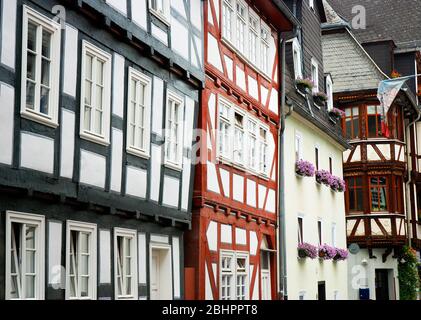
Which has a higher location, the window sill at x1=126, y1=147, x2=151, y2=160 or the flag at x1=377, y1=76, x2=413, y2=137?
the flag at x1=377, y1=76, x2=413, y2=137

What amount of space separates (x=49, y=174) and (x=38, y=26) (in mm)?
2036

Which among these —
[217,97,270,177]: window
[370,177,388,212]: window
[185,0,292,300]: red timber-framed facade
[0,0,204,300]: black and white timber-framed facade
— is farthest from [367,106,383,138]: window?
[0,0,204,300]: black and white timber-framed facade

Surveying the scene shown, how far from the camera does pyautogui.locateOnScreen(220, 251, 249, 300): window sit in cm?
1861

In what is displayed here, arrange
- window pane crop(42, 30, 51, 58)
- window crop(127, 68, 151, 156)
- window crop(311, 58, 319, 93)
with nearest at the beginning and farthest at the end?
window pane crop(42, 30, 51, 58), window crop(127, 68, 151, 156), window crop(311, 58, 319, 93)

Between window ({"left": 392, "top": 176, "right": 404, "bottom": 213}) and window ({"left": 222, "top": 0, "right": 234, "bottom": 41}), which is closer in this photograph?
window ({"left": 222, "top": 0, "right": 234, "bottom": 41})

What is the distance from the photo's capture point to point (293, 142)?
2498cm

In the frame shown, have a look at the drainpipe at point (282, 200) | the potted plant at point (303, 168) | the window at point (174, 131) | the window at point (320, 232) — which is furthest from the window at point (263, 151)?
the window at point (320, 232)

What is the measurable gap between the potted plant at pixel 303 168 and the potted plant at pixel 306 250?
2060 millimetres

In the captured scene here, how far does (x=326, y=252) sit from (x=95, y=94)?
15.6 metres

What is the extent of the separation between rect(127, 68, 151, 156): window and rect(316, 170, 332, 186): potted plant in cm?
1326

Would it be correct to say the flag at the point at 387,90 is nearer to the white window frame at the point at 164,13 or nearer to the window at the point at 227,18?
the window at the point at 227,18

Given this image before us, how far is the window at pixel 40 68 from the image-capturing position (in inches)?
441

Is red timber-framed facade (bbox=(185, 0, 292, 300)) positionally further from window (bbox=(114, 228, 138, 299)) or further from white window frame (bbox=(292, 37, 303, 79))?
white window frame (bbox=(292, 37, 303, 79))

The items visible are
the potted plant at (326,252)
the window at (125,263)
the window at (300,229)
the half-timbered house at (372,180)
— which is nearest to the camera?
the window at (125,263)
